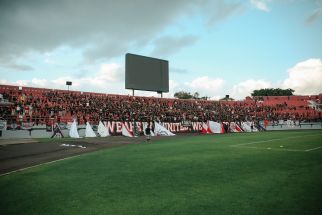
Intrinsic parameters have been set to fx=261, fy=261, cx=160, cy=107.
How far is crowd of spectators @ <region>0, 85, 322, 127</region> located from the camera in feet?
110

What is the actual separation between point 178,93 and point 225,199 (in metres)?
132

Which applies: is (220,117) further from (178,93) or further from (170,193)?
(178,93)

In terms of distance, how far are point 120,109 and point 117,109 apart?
523 mm

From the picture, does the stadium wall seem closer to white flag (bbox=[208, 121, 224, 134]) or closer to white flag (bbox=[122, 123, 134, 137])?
white flag (bbox=[122, 123, 134, 137])

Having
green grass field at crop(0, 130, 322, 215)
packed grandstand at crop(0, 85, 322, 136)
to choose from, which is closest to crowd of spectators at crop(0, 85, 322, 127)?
packed grandstand at crop(0, 85, 322, 136)

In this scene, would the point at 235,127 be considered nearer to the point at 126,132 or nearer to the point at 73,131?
the point at 126,132

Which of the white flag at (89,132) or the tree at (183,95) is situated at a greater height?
the tree at (183,95)

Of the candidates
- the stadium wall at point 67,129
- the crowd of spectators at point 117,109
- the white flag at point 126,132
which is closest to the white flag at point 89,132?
the stadium wall at point 67,129

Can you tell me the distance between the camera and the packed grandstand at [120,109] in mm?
33188

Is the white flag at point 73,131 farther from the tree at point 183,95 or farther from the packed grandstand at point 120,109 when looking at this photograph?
the tree at point 183,95

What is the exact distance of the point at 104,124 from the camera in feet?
115

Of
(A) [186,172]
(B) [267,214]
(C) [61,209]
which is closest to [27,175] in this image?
(C) [61,209]

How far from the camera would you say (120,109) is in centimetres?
4100

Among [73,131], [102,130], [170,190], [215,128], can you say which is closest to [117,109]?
[102,130]
